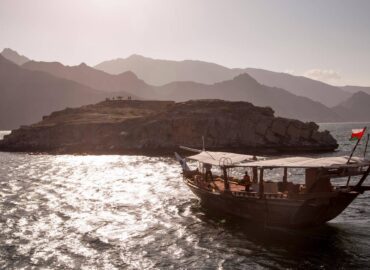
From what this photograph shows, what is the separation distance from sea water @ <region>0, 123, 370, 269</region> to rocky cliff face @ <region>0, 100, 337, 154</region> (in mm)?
56402

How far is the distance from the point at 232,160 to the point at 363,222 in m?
11.3

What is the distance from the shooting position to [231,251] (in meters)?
23.8

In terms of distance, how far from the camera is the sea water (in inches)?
872

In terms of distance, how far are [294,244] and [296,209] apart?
2.45m

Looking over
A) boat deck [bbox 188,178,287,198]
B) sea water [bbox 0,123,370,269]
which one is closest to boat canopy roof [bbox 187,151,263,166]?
boat deck [bbox 188,178,287,198]

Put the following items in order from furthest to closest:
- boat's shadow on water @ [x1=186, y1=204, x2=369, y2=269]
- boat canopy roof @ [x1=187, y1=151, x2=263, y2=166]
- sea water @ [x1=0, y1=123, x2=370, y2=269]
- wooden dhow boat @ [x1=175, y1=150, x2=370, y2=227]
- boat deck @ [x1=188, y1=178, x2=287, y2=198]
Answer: boat canopy roof @ [x1=187, y1=151, x2=263, y2=166], boat deck @ [x1=188, y1=178, x2=287, y2=198], wooden dhow boat @ [x1=175, y1=150, x2=370, y2=227], sea water @ [x1=0, y1=123, x2=370, y2=269], boat's shadow on water @ [x1=186, y1=204, x2=369, y2=269]

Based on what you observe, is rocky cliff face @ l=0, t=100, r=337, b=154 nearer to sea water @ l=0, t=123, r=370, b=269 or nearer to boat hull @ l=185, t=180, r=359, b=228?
sea water @ l=0, t=123, r=370, b=269

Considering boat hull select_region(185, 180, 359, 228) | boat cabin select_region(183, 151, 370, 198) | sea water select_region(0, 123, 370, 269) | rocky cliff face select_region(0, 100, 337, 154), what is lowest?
sea water select_region(0, 123, 370, 269)

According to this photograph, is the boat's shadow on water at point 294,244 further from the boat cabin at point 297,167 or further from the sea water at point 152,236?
the boat cabin at point 297,167

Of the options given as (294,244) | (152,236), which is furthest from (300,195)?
(152,236)

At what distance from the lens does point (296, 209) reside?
25828 mm

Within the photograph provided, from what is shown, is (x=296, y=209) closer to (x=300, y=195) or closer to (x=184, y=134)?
(x=300, y=195)

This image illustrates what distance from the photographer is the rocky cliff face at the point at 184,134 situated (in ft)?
327

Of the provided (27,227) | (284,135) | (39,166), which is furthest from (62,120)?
(27,227)
